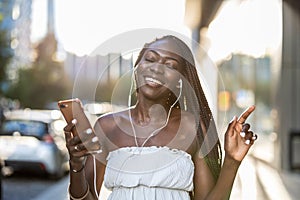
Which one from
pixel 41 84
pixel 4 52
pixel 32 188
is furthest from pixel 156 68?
pixel 41 84

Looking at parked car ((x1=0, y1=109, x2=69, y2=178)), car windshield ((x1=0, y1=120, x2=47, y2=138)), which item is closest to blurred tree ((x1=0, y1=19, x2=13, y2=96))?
parked car ((x1=0, y1=109, x2=69, y2=178))

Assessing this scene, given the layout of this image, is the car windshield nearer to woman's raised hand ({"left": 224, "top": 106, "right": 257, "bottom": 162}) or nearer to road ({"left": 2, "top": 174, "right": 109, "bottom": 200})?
road ({"left": 2, "top": 174, "right": 109, "bottom": 200})

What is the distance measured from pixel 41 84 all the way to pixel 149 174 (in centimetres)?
4007

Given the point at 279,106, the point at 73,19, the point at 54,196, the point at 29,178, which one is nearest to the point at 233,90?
the point at 279,106

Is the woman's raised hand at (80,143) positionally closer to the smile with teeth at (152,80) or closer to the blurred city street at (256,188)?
the smile with teeth at (152,80)

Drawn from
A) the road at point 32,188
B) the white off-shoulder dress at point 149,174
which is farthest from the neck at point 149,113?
the road at point 32,188

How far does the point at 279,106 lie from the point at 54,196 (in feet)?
25.0

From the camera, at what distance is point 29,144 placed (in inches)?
535

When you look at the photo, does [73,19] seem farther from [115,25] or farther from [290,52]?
[290,52]

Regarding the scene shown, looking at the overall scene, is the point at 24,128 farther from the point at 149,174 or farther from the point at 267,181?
the point at 149,174

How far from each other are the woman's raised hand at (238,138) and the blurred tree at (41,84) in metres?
33.9

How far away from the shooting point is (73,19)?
11.1 ft

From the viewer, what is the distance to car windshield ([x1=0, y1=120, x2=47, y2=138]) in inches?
522

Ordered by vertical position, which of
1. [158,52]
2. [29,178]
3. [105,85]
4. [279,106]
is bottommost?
[29,178]
